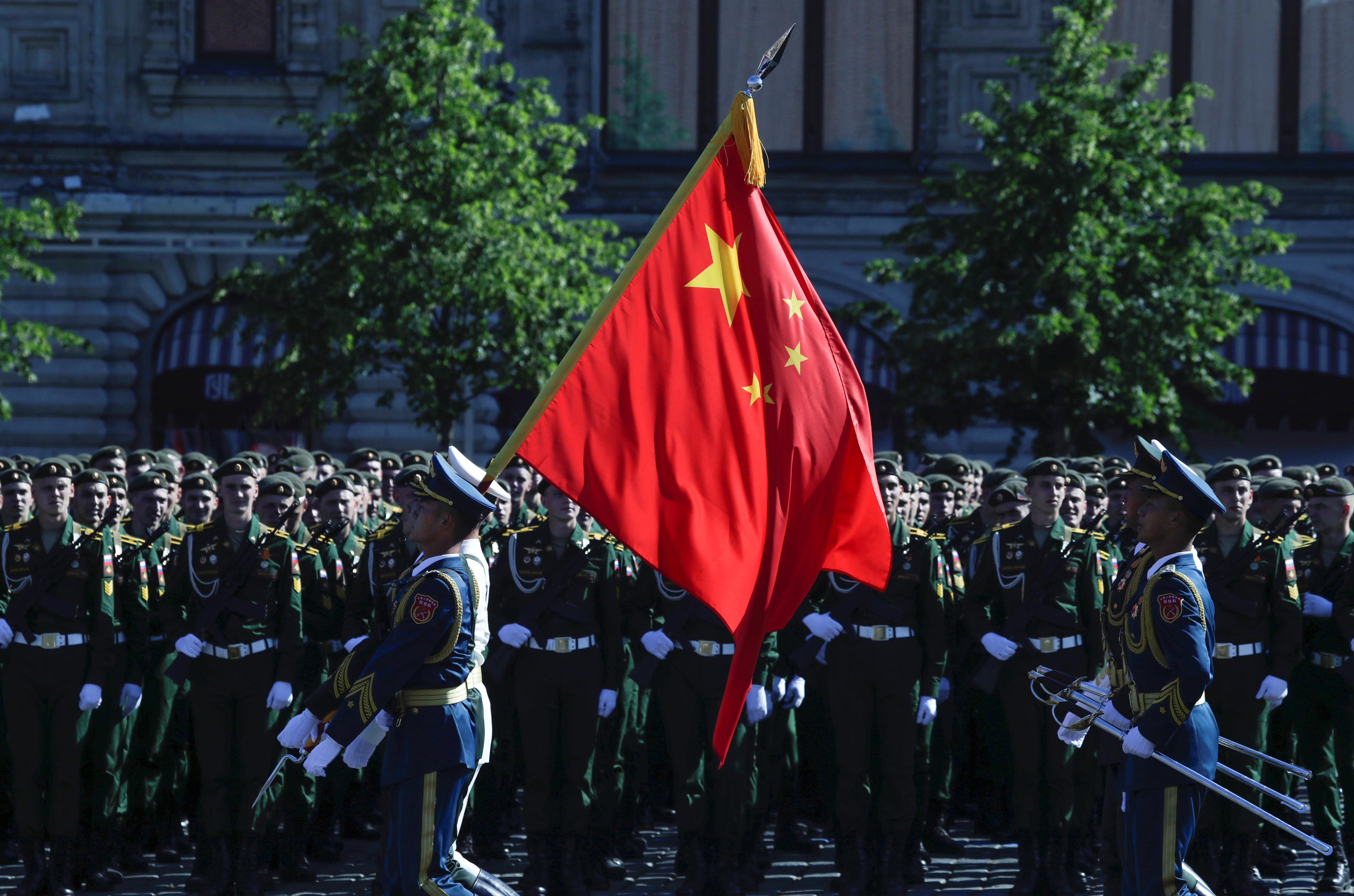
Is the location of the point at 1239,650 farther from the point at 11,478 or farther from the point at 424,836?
the point at 11,478

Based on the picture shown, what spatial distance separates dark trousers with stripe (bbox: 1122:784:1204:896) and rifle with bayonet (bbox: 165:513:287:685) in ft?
13.7

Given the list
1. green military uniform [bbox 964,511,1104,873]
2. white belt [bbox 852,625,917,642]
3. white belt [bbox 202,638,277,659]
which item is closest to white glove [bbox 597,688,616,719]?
white belt [bbox 852,625,917,642]

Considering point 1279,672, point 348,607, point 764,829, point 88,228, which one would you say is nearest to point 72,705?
point 348,607

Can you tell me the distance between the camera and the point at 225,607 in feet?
26.1

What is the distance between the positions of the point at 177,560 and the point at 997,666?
12.9 ft

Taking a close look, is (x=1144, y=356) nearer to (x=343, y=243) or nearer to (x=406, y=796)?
(x=343, y=243)

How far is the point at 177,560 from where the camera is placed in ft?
26.6

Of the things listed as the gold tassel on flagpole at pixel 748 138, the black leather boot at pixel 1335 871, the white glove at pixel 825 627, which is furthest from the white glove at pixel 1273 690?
the gold tassel on flagpole at pixel 748 138

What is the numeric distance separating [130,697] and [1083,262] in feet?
34.4

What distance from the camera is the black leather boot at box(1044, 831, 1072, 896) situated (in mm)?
7996

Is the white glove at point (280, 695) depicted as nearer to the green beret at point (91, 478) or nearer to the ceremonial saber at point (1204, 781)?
the green beret at point (91, 478)

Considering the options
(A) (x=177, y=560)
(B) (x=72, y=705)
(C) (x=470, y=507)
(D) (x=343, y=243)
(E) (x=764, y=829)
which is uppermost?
(D) (x=343, y=243)

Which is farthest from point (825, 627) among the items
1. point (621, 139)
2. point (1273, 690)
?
point (621, 139)

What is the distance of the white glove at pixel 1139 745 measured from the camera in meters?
5.70
